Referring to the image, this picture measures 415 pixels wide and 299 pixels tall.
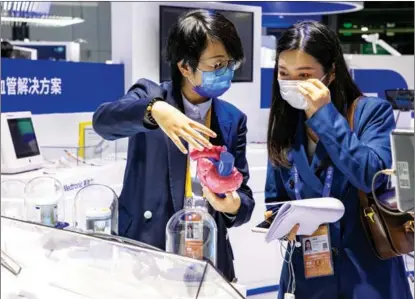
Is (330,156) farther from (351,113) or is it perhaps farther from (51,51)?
(51,51)

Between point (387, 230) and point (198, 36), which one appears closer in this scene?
point (387, 230)

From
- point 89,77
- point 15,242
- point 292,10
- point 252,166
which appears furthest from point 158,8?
point 292,10

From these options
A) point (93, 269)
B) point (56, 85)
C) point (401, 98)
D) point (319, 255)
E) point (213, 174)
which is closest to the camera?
point (93, 269)

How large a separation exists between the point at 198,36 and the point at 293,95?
34 cm

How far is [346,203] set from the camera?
1.87 meters

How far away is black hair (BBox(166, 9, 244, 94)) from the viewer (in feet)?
6.40

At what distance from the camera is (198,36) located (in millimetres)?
1949

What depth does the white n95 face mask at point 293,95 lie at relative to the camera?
187cm

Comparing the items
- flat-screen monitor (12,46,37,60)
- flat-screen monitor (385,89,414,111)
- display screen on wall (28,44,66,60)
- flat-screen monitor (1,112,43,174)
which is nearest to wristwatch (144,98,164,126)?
flat-screen monitor (1,112,43,174)

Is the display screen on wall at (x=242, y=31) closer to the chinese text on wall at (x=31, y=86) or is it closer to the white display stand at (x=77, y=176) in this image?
the chinese text on wall at (x=31, y=86)

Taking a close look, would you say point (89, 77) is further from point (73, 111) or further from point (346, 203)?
point (346, 203)

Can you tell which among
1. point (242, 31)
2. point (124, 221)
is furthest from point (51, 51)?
point (124, 221)

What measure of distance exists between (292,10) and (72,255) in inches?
374

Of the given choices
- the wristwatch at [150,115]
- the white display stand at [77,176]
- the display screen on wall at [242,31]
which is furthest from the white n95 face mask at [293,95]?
the display screen on wall at [242,31]
